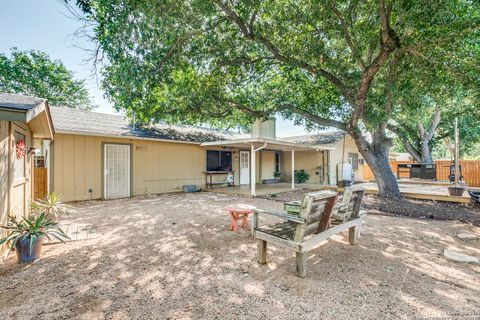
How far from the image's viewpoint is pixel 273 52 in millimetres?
6863


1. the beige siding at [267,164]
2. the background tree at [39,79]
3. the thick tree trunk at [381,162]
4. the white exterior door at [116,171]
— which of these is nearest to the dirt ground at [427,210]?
the thick tree trunk at [381,162]

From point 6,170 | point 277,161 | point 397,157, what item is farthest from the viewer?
point 397,157

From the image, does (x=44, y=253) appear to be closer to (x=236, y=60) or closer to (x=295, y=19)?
(x=236, y=60)

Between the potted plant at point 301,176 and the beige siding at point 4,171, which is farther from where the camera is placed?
the potted plant at point 301,176

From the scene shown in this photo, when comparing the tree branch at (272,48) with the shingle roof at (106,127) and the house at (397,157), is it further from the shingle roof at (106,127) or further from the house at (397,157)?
the house at (397,157)

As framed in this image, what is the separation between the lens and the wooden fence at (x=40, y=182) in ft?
22.3

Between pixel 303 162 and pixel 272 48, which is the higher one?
pixel 272 48

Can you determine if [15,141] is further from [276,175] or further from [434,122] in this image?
[434,122]

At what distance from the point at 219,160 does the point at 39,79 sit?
58.3 ft

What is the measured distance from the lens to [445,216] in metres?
6.21

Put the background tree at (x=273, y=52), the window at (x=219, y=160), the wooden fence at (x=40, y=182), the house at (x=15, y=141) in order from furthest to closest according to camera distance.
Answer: the window at (x=219, y=160), the wooden fence at (x=40, y=182), the background tree at (x=273, y=52), the house at (x=15, y=141)

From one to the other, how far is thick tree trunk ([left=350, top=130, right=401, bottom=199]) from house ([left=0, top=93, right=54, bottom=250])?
30.0 ft

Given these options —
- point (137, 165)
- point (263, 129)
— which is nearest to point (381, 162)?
point (263, 129)

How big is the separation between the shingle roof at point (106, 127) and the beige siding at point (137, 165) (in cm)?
35
